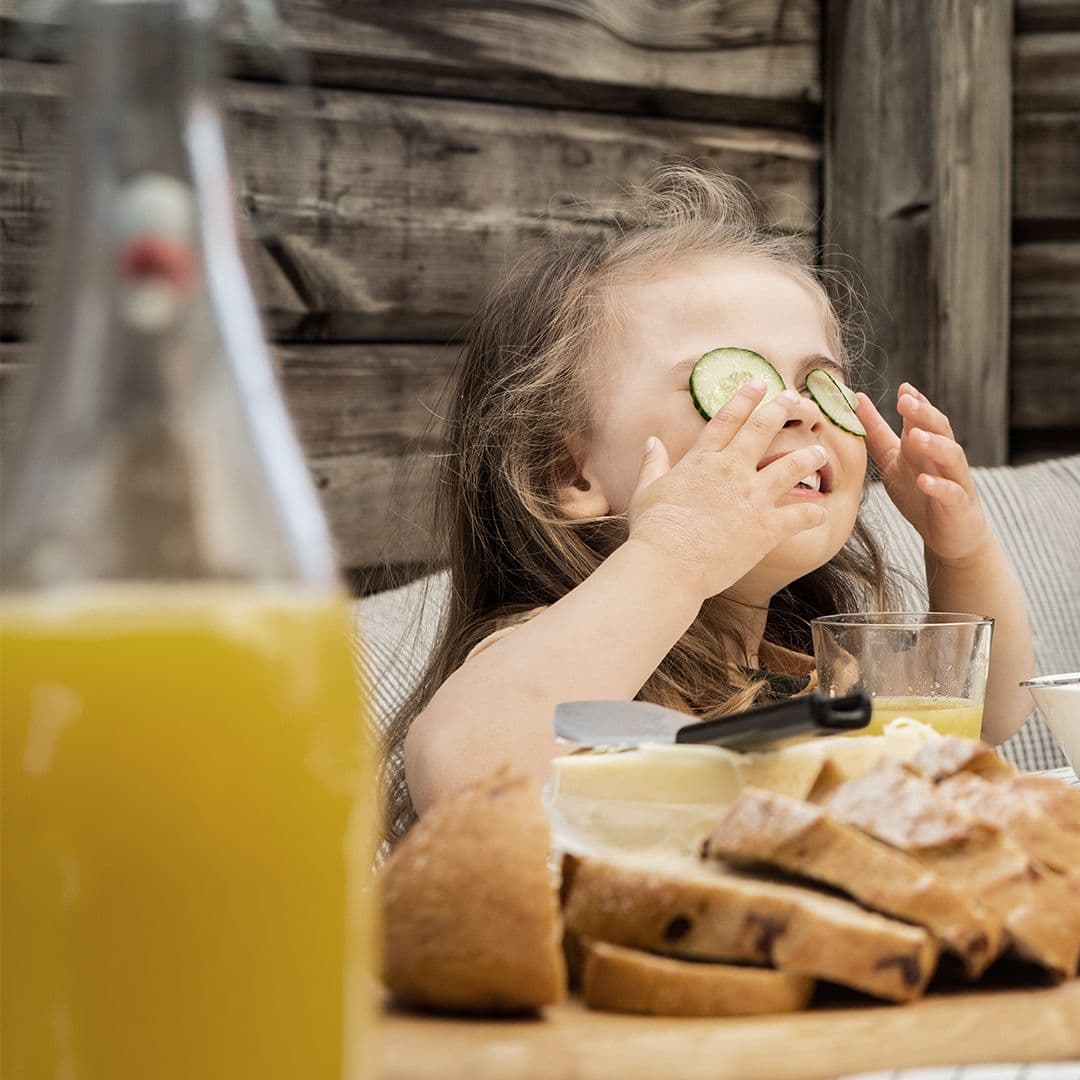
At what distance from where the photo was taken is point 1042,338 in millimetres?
3031

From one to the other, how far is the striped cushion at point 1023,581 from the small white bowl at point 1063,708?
3.91 ft

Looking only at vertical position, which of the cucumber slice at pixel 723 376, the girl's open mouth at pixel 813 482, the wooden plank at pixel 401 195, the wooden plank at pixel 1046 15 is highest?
the wooden plank at pixel 1046 15

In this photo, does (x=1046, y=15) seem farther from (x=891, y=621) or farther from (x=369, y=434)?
(x=891, y=621)

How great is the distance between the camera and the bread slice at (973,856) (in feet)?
1.90

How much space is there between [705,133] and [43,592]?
261 centimetres

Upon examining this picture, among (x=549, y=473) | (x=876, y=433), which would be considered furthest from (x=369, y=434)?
(x=876, y=433)

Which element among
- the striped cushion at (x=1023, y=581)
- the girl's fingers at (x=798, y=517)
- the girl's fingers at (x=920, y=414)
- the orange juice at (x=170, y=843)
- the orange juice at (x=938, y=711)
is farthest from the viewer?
the striped cushion at (x=1023, y=581)

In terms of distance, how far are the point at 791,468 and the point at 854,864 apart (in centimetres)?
90

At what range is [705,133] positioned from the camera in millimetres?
2824

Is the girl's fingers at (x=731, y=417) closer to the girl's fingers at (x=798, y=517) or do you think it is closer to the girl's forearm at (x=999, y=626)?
the girl's fingers at (x=798, y=517)

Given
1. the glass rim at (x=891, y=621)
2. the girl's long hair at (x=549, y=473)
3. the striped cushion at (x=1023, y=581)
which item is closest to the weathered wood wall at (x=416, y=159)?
the striped cushion at (x=1023, y=581)

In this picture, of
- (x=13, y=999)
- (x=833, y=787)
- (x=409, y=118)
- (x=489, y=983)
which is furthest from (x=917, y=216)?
(x=13, y=999)

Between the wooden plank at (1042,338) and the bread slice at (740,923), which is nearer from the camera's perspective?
the bread slice at (740,923)

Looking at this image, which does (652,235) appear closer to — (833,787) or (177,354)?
(833,787)
